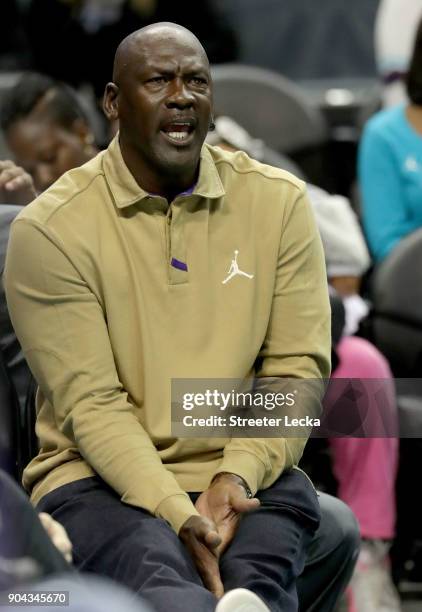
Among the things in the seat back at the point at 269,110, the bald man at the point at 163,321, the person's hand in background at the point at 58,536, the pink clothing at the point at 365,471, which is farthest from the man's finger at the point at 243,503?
the seat back at the point at 269,110

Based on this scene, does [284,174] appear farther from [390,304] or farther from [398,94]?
[398,94]

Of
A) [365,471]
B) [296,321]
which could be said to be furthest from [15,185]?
[365,471]

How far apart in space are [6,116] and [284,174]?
1611mm

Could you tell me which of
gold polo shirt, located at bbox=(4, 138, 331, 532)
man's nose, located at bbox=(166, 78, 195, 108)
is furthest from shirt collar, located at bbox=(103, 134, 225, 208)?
man's nose, located at bbox=(166, 78, 195, 108)

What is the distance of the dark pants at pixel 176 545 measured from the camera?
7.90 feet

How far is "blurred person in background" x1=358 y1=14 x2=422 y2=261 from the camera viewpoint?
4395mm

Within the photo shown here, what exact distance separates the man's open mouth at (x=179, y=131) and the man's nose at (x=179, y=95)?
0.03 m

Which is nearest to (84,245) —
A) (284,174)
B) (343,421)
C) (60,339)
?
(60,339)

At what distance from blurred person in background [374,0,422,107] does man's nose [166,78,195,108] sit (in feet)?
8.40

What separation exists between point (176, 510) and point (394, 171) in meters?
2.15

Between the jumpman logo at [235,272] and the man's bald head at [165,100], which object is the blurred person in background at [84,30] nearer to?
the man's bald head at [165,100]

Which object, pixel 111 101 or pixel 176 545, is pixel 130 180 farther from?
pixel 176 545

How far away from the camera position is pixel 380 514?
3635 mm

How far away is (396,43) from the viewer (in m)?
5.26
